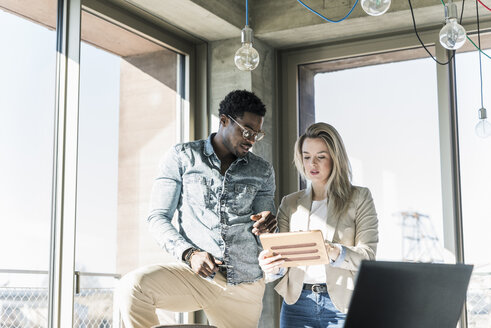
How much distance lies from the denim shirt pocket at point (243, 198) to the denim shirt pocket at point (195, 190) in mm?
140

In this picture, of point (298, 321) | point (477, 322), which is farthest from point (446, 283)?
point (477, 322)

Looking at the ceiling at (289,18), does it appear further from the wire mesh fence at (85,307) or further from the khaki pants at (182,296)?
the khaki pants at (182,296)

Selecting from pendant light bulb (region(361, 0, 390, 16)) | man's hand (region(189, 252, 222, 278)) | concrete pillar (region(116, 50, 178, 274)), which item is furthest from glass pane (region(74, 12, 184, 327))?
Answer: pendant light bulb (region(361, 0, 390, 16))

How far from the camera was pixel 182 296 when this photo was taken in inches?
113

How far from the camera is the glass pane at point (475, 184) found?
155 inches

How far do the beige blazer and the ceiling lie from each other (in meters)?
1.43

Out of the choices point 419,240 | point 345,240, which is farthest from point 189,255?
point 419,240

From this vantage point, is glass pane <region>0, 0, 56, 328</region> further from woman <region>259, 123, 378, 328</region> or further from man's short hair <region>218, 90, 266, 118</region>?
woman <region>259, 123, 378, 328</region>

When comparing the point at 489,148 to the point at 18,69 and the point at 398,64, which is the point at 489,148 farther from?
the point at 18,69

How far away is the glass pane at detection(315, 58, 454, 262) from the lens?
413cm

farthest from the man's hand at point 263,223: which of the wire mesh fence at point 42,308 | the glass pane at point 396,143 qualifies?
the glass pane at point 396,143

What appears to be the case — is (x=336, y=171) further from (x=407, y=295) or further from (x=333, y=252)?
(x=407, y=295)

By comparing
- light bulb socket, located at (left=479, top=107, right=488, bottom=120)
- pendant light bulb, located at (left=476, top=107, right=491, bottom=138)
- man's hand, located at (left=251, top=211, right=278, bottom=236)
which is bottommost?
man's hand, located at (left=251, top=211, right=278, bottom=236)

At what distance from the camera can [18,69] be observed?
324 cm
